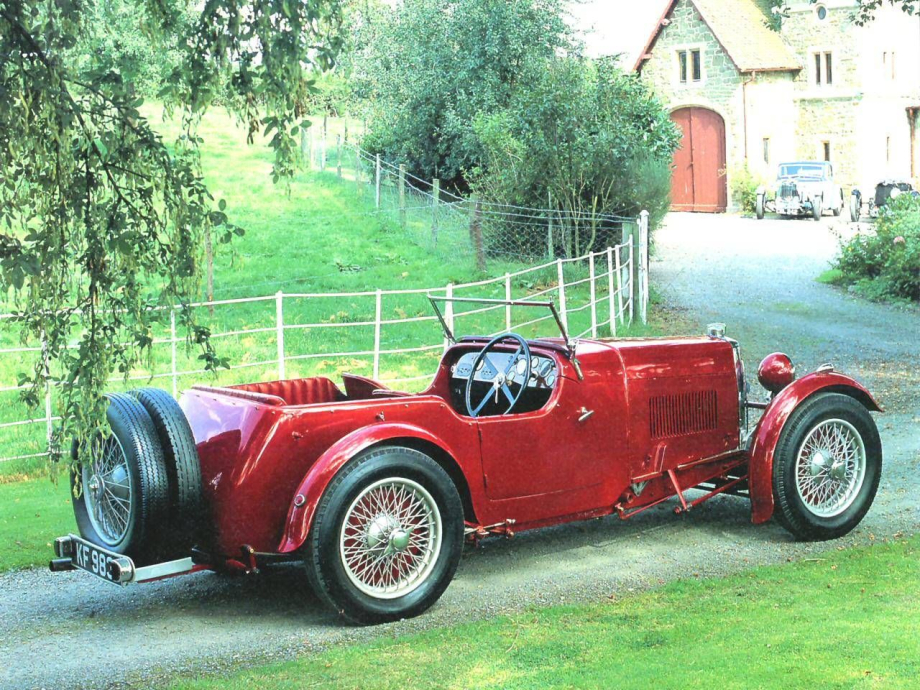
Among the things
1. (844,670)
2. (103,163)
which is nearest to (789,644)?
(844,670)

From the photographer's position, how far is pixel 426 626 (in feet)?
19.2

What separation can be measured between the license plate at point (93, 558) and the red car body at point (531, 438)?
1.77 feet

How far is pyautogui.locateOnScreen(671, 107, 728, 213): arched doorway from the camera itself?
40.4 meters

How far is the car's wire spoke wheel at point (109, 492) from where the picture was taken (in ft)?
19.8

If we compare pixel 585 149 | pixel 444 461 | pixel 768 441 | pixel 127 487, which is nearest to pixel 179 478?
pixel 127 487

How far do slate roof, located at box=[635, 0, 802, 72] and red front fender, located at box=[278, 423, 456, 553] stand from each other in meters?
36.6

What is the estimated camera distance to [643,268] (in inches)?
738

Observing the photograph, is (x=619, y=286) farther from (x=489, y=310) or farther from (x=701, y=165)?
(x=701, y=165)

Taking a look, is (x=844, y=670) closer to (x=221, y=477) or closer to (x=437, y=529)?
(x=437, y=529)

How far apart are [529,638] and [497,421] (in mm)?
1393

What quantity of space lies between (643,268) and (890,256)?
5680 millimetres

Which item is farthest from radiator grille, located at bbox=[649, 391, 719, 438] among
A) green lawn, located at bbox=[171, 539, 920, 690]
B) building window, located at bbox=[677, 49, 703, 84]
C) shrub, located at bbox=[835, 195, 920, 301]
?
building window, located at bbox=[677, 49, 703, 84]

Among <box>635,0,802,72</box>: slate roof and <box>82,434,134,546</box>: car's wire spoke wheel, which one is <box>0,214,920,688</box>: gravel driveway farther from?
<box>635,0,802,72</box>: slate roof

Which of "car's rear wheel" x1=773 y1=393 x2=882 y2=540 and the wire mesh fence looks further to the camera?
the wire mesh fence
